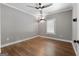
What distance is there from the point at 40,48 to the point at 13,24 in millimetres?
552

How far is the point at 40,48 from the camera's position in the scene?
108 cm

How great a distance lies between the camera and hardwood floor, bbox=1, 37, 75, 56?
103 cm

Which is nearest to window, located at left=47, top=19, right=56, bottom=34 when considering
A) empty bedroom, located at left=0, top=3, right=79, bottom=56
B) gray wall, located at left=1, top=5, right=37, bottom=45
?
empty bedroom, located at left=0, top=3, right=79, bottom=56

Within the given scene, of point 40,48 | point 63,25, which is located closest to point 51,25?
point 63,25

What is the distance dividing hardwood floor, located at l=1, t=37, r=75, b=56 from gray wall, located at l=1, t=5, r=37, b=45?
0.12 meters

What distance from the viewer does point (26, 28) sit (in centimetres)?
115

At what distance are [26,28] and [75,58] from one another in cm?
85

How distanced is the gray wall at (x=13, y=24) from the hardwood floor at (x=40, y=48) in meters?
0.12

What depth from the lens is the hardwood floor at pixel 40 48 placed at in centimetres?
103

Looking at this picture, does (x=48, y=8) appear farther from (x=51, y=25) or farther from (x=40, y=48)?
(x=40, y=48)

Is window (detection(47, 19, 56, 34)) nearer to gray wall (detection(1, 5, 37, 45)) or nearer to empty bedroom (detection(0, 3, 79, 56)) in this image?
empty bedroom (detection(0, 3, 79, 56))

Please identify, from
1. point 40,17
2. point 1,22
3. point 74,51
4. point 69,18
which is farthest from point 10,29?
point 74,51

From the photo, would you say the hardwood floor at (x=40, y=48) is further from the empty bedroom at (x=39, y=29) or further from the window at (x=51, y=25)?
the window at (x=51, y=25)

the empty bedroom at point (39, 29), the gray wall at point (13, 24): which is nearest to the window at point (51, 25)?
the empty bedroom at point (39, 29)
